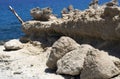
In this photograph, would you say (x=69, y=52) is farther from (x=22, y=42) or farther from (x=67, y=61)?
(x=22, y=42)

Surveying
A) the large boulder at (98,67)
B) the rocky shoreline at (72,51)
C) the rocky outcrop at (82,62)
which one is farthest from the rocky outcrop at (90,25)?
the large boulder at (98,67)

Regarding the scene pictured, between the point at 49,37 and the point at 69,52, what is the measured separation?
5617mm

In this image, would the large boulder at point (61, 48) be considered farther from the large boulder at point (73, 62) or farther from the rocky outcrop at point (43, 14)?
the rocky outcrop at point (43, 14)

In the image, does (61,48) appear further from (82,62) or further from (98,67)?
(98,67)

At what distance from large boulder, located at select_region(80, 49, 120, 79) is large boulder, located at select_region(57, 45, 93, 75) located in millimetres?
502

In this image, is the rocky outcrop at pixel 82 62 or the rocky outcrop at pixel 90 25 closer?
the rocky outcrop at pixel 82 62

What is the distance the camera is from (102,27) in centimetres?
1755

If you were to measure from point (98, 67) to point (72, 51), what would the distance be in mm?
2028

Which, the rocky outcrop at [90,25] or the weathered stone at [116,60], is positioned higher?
the rocky outcrop at [90,25]

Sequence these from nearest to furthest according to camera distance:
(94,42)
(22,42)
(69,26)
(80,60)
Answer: (80,60) → (94,42) → (69,26) → (22,42)

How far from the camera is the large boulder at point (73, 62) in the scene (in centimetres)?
1566

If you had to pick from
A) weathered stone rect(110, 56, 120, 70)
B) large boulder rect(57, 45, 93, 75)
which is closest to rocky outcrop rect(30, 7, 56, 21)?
large boulder rect(57, 45, 93, 75)

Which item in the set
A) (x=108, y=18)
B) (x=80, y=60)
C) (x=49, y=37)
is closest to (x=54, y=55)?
(x=80, y=60)

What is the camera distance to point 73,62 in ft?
52.1
